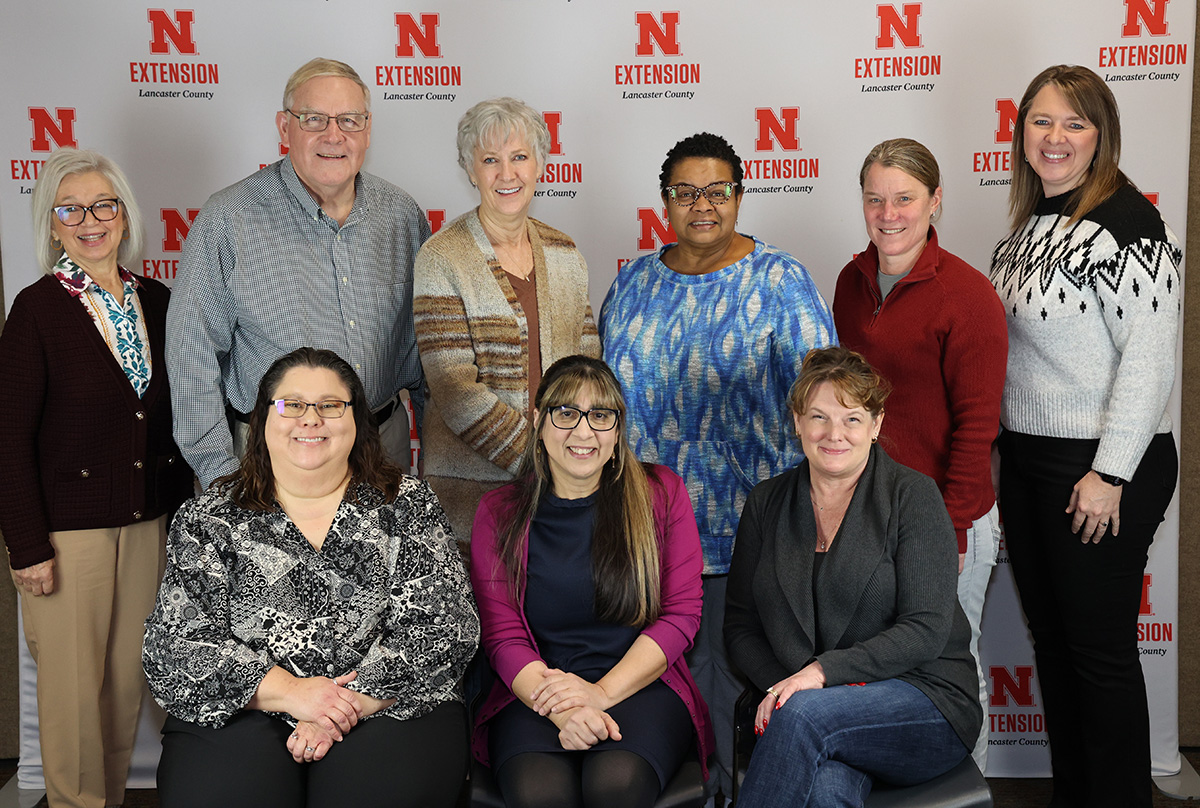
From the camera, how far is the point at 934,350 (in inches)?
91.7

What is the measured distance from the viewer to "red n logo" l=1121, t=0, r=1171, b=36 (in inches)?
120

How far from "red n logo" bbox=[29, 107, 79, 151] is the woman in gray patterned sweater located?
277 cm

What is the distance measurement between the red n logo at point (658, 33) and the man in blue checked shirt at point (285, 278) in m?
1.04

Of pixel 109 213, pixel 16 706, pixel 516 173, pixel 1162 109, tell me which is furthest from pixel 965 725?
pixel 16 706

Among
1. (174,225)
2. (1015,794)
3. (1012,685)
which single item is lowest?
(1015,794)

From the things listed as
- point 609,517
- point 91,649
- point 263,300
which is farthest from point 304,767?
point 263,300

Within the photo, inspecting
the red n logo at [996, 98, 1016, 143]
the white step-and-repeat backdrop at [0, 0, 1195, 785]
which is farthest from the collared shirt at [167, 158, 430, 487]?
the red n logo at [996, 98, 1016, 143]

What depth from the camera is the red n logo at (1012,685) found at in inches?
130

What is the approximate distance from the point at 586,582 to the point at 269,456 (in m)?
0.72

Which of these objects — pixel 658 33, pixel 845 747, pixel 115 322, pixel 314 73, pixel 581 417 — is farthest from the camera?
pixel 658 33

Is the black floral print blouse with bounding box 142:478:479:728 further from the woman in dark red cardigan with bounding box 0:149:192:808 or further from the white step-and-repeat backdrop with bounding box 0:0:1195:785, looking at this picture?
the white step-and-repeat backdrop with bounding box 0:0:1195:785

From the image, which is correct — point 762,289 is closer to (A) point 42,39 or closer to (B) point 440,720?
(B) point 440,720

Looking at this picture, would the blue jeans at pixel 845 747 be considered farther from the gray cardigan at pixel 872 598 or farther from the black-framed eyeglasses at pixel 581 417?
the black-framed eyeglasses at pixel 581 417

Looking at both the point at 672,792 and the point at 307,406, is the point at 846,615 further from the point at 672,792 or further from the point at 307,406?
the point at 307,406
